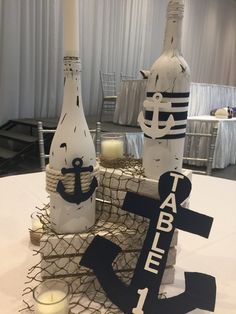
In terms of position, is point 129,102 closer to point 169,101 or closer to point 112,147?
point 112,147

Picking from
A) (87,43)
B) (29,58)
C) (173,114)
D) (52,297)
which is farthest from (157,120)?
(87,43)

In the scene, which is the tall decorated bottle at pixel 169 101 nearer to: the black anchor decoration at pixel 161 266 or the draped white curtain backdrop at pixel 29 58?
the black anchor decoration at pixel 161 266

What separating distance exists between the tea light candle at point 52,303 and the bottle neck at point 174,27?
1.33ft

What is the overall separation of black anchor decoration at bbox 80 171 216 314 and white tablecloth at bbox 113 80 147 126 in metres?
3.36

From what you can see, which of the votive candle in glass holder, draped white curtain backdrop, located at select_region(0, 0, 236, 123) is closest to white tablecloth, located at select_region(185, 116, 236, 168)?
draped white curtain backdrop, located at select_region(0, 0, 236, 123)

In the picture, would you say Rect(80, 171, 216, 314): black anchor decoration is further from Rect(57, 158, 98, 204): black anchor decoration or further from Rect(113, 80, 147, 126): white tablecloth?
Rect(113, 80, 147, 126): white tablecloth

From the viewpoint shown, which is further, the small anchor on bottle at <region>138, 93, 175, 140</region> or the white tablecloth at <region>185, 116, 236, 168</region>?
the white tablecloth at <region>185, 116, 236, 168</region>

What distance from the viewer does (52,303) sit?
42cm

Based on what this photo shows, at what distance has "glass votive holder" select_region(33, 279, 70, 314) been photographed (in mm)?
416

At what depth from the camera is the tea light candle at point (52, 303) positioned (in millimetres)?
415

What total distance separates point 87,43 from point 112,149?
176 inches

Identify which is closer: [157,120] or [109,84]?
[157,120]

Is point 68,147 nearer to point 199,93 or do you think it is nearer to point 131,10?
point 199,93

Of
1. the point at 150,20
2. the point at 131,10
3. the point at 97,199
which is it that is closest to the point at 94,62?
the point at 131,10
